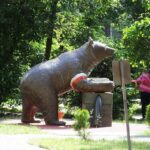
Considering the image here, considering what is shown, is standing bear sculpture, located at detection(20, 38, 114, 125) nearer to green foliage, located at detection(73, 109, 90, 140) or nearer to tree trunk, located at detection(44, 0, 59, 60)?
green foliage, located at detection(73, 109, 90, 140)

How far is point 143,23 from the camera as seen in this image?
873 inches

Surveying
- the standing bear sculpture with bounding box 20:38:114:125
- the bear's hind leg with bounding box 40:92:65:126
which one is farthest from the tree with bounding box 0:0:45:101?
the bear's hind leg with bounding box 40:92:65:126

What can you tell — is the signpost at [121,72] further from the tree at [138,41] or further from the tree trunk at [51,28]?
the tree trunk at [51,28]

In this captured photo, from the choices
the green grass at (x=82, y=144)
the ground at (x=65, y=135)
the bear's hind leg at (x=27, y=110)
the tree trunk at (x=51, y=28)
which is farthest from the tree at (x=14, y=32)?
the green grass at (x=82, y=144)

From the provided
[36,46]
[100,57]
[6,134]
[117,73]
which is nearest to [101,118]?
[100,57]

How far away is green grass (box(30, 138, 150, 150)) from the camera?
12422mm

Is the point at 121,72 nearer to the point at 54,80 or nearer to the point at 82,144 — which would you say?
the point at 82,144

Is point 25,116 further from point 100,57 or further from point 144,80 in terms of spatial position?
point 144,80

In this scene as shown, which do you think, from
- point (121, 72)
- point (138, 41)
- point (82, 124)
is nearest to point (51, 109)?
point (82, 124)

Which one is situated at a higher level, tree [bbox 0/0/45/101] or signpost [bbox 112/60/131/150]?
tree [bbox 0/0/45/101]

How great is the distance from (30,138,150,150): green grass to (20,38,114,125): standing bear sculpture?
16.2 ft

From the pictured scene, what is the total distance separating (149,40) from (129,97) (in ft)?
15.7

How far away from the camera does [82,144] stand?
13.2 meters

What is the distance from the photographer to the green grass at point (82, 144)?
12422 mm
